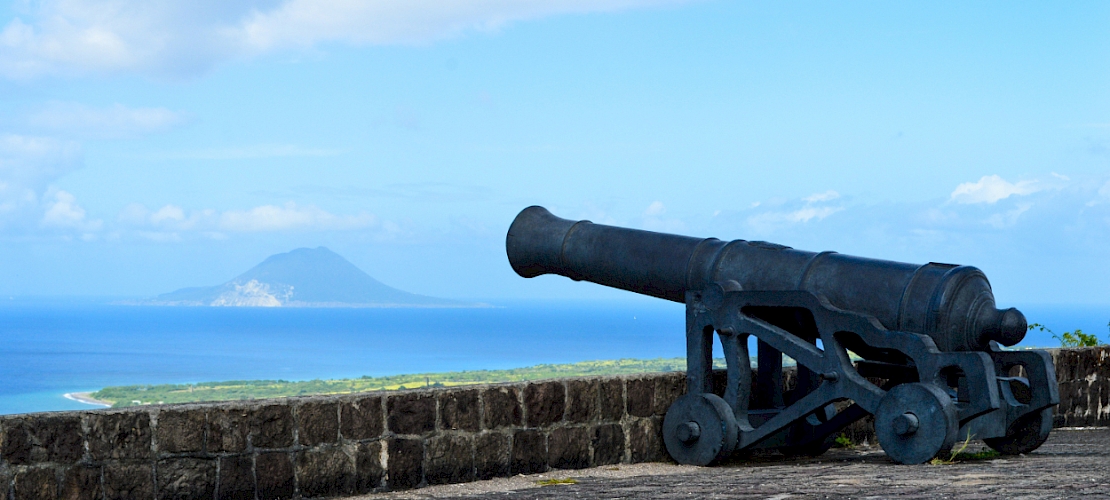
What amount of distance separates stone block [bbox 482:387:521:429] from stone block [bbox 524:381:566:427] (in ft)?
0.22

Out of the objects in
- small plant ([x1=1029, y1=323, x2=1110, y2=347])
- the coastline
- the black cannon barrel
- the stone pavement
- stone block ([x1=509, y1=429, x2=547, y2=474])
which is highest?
the black cannon barrel

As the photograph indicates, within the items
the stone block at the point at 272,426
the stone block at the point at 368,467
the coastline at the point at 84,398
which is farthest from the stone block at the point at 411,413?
the coastline at the point at 84,398

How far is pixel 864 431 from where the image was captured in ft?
24.3

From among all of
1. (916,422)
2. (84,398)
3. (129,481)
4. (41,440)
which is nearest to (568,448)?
(916,422)

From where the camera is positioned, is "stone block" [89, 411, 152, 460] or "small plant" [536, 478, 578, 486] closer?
"stone block" [89, 411, 152, 460]

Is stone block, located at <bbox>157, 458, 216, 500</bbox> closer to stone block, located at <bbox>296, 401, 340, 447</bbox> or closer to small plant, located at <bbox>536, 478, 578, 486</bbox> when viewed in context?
stone block, located at <bbox>296, 401, 340, 447</bbox>

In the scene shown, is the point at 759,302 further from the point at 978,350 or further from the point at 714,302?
the point at 978,350

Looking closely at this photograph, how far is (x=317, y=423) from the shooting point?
5.30m

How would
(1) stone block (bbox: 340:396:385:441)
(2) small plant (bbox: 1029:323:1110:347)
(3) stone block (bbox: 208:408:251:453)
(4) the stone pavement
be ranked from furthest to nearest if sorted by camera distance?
(2) small plant (bbox: 1029:323:1110:347)
(1) stone block (bbox: 340:396:385:441)
(3) stone block (bbox: 208:408:251:453)
(4) the stone pavement

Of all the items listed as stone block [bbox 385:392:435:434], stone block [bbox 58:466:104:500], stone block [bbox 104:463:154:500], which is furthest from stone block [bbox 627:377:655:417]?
stone block [bbox 58:466:104:500]

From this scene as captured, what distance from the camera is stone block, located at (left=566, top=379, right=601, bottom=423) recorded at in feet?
20.5

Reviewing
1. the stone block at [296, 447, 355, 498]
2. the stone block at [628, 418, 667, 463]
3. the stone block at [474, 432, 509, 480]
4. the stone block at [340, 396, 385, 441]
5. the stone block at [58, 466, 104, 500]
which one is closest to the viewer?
the stone block at [58, 466, 104, 500]

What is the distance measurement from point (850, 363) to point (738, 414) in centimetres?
68

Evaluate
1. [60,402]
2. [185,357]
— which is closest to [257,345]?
[185,357]
